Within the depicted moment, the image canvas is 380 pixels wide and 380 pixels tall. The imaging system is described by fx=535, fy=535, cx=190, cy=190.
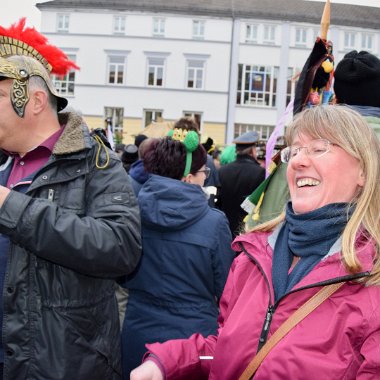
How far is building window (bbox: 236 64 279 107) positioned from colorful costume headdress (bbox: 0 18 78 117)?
3208 centimetres

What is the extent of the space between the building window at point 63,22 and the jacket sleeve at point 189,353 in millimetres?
Answer: 35514

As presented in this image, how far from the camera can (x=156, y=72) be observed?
112 feet

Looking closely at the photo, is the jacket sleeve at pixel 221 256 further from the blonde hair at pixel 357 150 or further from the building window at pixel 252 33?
the building window at pixel 252 33

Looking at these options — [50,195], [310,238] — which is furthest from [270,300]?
[50,195]

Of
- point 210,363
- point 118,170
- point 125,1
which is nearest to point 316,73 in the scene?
point 118,170

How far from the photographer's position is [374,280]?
153 centimetres

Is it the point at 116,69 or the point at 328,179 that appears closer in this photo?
the point at 328,179

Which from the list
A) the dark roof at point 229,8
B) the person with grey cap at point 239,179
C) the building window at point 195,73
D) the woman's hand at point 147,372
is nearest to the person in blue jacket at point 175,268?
the woman's hand at point 147,372

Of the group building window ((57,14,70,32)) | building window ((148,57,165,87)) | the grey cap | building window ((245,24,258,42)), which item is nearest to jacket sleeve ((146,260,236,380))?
the grey cap

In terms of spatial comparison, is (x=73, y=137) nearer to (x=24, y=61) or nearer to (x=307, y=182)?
(x=24, y=61)

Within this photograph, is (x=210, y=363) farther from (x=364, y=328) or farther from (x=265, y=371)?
(x=364, y=328)

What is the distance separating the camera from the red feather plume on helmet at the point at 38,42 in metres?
2.44

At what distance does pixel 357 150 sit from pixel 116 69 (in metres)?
33.8

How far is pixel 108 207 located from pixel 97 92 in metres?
32.9
